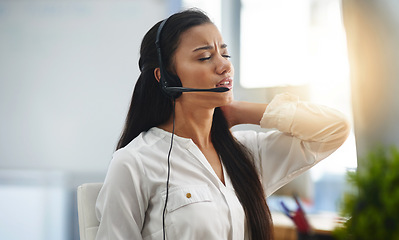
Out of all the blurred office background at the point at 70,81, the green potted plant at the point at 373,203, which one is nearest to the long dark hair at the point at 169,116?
the green potted plant at the point at 373,203

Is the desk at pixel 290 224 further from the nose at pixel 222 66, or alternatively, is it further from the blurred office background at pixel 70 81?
the nose at pixel 222 66

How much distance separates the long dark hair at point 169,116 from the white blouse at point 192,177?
0.03 metres

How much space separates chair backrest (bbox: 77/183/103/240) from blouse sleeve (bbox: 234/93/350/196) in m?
0.50

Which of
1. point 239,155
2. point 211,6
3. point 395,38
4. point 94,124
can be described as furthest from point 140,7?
point 395,38

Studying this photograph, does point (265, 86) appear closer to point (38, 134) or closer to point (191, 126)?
point (191, 126)

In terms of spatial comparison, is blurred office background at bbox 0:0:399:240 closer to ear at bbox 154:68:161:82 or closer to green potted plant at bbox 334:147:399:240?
ear at bbox 154:68:161:82

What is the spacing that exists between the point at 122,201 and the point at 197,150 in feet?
0.81

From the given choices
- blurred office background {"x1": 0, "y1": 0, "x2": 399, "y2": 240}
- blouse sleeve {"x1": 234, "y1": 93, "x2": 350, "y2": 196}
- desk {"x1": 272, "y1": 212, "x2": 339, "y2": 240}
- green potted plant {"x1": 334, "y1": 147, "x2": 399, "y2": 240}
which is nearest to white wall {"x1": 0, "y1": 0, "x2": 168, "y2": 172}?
blurred office background {"x1": 0, "y1": 0, "x2": 399, "y2": 240}

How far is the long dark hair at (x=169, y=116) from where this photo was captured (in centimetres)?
110

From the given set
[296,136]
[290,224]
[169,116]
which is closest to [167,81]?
[169,116]

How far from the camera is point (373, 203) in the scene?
449mm

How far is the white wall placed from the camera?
260cm

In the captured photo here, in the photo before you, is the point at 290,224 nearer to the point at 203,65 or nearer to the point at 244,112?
the point at 244,112

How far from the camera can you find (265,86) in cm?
223
